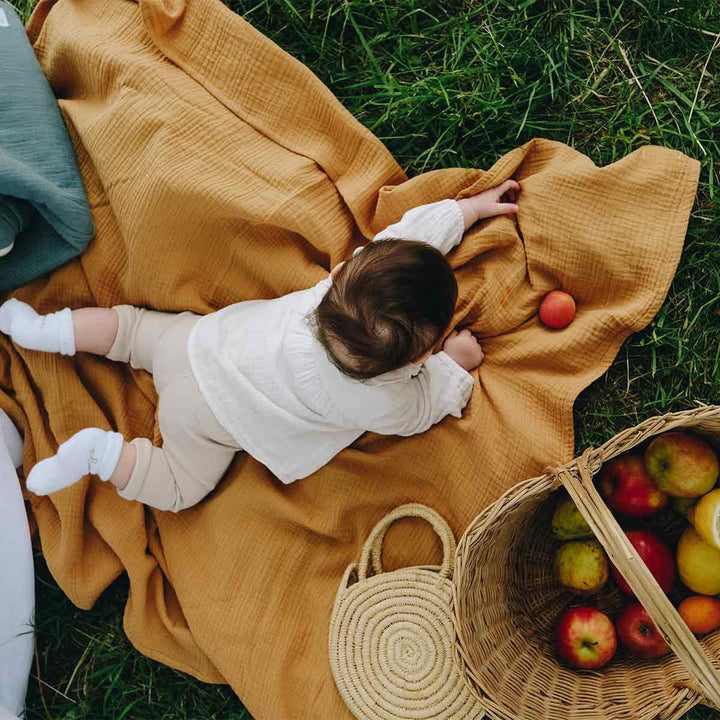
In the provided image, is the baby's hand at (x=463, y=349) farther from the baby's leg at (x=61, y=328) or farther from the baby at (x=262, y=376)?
the baby's leg at (x=61, y=328)

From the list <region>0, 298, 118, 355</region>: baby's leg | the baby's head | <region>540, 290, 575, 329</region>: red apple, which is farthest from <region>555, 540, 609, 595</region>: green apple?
<region>0, 298, 118, 355</region>: baby's leg

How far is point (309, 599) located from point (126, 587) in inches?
21.4

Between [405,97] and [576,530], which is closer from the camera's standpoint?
[576,530]

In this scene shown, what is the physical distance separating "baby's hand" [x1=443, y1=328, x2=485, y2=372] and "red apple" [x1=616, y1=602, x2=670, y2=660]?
70cm

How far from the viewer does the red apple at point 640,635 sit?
1892 mm

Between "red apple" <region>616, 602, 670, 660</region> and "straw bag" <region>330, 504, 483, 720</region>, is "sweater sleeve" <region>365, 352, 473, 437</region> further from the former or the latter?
"red apple" <region>616, 602, 670, 660</region>

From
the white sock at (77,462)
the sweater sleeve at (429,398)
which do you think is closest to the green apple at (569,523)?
the sweater sleeve at (429,398)

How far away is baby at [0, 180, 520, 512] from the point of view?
174cm

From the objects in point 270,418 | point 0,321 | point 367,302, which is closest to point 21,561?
point 0,321

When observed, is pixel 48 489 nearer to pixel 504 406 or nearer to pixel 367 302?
pixel 367 302

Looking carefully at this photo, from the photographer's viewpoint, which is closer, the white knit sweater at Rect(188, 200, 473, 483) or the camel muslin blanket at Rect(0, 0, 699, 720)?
the white knit sweater at Rect(188, 200, 473, 483)

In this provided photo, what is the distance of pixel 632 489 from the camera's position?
1920mm

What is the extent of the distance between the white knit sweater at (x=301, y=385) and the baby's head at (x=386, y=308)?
0.11 meters

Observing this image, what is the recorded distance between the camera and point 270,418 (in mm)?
1883
